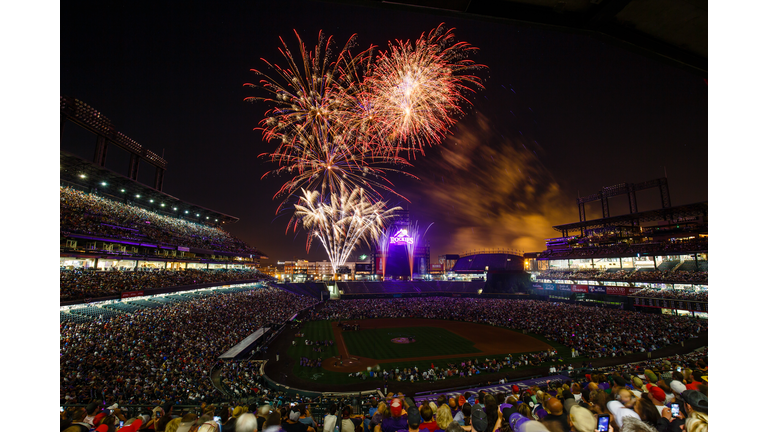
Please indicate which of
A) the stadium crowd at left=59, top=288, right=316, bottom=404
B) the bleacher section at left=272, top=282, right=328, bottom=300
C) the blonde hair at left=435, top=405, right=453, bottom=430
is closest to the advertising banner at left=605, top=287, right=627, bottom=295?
the stadium crowd at left=59, top=288, right=316, bottom=404

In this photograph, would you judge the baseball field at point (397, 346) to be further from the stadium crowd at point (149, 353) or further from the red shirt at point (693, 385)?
the red shirt at point (693, 385)

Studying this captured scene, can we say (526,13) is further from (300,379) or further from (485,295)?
(485,295)

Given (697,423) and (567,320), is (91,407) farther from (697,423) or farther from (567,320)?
(567,320)

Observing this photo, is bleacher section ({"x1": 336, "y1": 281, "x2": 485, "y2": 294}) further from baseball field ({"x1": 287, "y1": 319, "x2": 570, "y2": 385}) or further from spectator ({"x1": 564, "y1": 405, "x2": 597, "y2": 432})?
spectator ({"x1": 564, "y1": 405, "x2": 597, "y2": 432})

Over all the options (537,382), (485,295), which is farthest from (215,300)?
(485,295)

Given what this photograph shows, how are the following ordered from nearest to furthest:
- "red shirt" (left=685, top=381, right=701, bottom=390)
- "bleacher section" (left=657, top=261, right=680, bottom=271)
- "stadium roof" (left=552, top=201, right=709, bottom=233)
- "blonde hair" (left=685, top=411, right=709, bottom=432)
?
"blonde hair" (left=685, top=411, right=709, bottom=432), "red shirt" (left=685, top=381, right=701, bottom=390), "bleacher section" (left=657, top=261, right=680, bottom=271), "stadium roof" (left=552, top=201, right=709, bottom=233)
